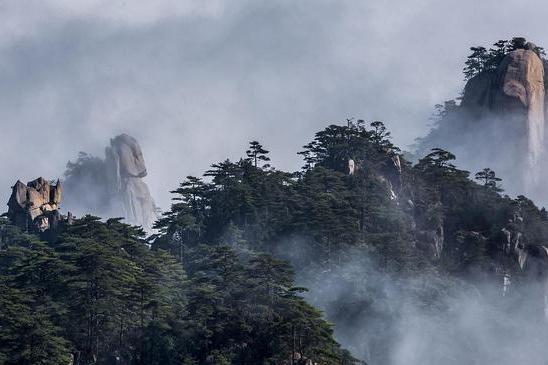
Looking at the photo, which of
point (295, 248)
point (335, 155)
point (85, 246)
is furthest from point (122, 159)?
point (85, 246)

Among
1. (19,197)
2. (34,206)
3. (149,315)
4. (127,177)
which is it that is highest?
(127,177)

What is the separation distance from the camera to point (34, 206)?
137 meters

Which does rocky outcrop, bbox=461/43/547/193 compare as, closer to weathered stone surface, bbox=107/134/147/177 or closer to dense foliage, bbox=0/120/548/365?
dense foliage, bbox=0/120/548/365

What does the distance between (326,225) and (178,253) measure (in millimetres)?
16343

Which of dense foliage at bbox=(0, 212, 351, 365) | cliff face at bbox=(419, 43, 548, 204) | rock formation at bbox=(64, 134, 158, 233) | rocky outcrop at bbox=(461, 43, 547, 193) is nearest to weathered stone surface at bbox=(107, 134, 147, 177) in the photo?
rock formation at bbox=(64, 134, 158, 233)

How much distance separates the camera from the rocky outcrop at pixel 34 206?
135 metres

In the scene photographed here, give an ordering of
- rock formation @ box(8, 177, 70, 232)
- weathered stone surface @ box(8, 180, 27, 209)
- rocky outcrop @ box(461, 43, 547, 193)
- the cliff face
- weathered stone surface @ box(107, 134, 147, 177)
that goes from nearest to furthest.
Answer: rock formation @ box(8, 177, 70, 232) → weathered stone surface @ box(8, 180, 27, 209) → rocky outcrop @ box(461, 43, 547, 193) → the cliff face → weathered stone surface @ box(107, 134, 147, 177)

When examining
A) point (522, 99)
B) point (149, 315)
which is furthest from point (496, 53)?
point (149, 315)

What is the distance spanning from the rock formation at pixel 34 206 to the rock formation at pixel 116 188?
4129 cm

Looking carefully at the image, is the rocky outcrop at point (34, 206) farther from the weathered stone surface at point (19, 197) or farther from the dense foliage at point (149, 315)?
the dense foliage at point (149, 315)

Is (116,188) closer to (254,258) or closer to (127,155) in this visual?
(127,155)

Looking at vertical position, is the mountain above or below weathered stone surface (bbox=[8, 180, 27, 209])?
below

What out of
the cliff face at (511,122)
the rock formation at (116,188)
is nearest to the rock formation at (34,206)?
the rock formation at (116,188)

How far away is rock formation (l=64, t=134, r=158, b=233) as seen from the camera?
598 feet
